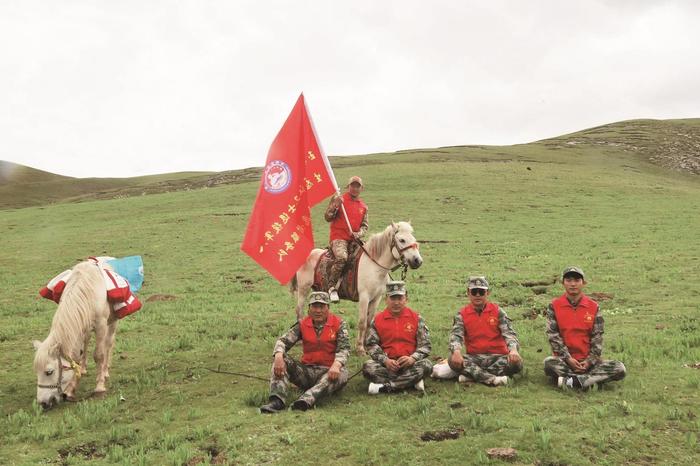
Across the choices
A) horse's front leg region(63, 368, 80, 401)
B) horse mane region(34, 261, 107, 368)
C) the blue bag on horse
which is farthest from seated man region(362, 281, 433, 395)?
the blue bag on horse

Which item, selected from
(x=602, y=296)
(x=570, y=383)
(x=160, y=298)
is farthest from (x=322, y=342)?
(x=160, y=298)

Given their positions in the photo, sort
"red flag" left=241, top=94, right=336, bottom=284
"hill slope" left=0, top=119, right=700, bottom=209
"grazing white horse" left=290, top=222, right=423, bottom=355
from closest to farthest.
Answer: "red flag" left=241, top=94, right=336, bottom=284 → "grazing white horse" left=290, top=222, right=423, bottom=355 → "hill slope" left=0, top=119, right=700, bottom=209

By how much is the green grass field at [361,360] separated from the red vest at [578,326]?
31.0 inches

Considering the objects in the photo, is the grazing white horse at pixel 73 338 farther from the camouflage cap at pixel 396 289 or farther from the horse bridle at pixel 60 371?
the camouflage cap at pixel 396 289

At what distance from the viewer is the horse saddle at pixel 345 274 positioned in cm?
1174

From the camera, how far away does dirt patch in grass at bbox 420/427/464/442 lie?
7.21 m

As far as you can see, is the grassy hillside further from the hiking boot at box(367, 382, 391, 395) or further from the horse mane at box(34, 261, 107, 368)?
the hiking boot at box(367, 382, 391, 395)

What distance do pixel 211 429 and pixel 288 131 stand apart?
6.31 metres

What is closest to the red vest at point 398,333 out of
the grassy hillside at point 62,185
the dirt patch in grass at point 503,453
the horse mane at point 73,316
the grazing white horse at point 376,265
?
the grazing white horse at point 376,265

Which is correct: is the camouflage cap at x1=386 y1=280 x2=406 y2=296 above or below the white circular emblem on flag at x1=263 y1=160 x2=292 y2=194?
below

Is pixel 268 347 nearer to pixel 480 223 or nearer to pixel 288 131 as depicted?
pixel 288 131

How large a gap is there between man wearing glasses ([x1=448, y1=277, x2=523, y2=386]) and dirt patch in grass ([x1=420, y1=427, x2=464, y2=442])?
6.25ft

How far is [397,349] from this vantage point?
30.9 feet

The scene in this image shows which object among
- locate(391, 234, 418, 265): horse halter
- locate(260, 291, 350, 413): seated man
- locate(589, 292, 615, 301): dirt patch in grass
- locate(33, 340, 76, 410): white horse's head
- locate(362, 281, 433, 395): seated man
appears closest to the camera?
locate(260, 291, 350, 413): seated man
